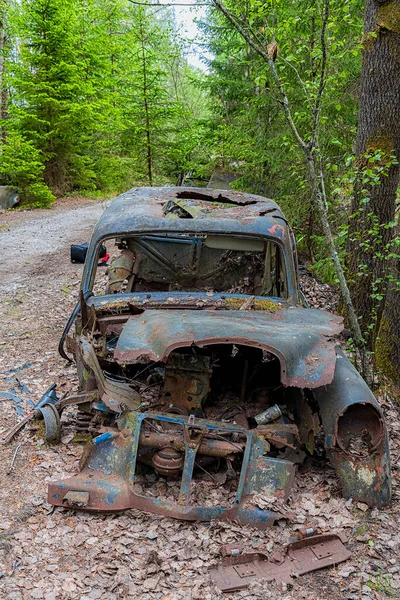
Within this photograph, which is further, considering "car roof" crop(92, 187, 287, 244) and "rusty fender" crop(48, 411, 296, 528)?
"car roof" crop(92, 187, 287, 244)

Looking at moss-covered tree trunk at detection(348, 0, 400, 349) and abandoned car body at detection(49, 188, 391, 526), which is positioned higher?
moss-covered tree trunk at detection(348, 0, 400, 349)

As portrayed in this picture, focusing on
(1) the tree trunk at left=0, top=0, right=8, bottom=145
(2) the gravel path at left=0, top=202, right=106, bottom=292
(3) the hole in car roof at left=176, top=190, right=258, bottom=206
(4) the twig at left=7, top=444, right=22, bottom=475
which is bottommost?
(4) the twig at left=7, top=444, right=22, bottom=475

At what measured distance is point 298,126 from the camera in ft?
26.6

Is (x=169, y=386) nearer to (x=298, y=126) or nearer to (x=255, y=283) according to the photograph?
(x=255, y=283)

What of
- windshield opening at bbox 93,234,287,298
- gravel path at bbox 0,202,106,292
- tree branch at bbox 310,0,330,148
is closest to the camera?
tree branch at bbox 310,0,330,148

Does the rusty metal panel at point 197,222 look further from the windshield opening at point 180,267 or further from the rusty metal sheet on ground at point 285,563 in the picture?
the rusty metal sheet on ground at point 285,563

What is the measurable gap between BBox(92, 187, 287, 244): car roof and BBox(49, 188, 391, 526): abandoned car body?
18 millimetres

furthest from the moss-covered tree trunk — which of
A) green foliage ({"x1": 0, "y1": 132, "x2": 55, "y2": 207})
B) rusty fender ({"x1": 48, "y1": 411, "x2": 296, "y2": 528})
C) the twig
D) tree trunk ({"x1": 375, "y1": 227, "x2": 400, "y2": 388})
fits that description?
green foliage ({"x1": 0, "y1": 132, "x2": 55, "y2": 207})

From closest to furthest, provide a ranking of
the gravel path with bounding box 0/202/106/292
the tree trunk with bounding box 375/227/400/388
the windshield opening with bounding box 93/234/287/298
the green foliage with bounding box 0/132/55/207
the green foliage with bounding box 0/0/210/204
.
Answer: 1. the tree trunk with bounding box 375/227/400/388
2. the windshield opening with bounding box 93/234/287/298
3. the gravel path with bounding box 0/202/106/292
4. the green foliage with bounding box 0/0/210/204
5. the green foliage with bounding box 0/132/55/207

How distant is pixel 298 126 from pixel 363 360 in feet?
15.8

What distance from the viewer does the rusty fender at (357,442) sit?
3.24 metres

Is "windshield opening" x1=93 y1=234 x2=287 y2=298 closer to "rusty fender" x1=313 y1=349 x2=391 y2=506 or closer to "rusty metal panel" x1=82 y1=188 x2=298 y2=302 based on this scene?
"rusty metal panel" x1=82 y1=188 x2=298 y2=302

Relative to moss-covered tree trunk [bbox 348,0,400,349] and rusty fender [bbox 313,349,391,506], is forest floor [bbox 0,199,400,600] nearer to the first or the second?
rusty fender [bbox 313,349,391,506]

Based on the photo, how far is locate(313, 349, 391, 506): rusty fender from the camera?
324 centimetres
